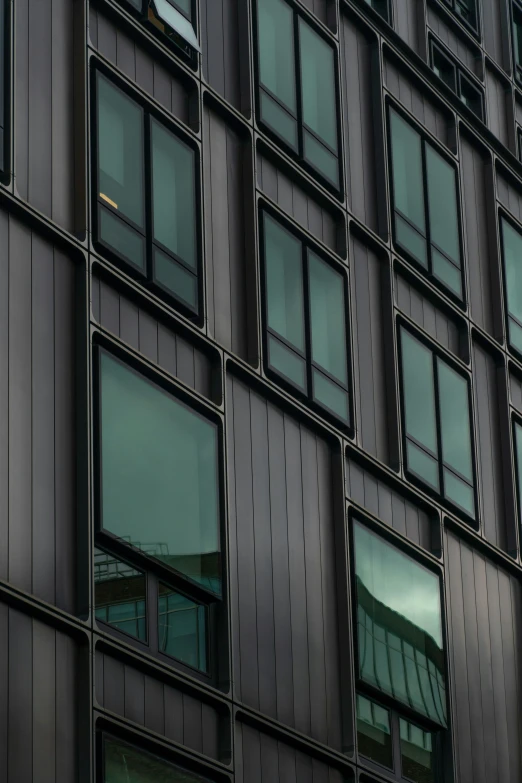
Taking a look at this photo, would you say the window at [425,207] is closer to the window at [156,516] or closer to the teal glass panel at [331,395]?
the teal glass panel at [331,395]

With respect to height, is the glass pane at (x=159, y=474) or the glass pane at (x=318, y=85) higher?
the glass pane at (x=318, y=85)

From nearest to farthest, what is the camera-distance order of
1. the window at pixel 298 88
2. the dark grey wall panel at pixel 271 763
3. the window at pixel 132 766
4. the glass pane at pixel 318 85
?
the window at pixel 132 766, the dark grey wall panel at pixel 271 763, the window at pixel 298 88, the glass pane at pixel 318 85

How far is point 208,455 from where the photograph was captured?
72.0 ft

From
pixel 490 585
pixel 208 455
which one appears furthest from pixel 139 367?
pixel 490 585

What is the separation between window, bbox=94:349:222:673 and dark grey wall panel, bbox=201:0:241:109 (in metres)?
5.56

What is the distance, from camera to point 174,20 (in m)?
23.9

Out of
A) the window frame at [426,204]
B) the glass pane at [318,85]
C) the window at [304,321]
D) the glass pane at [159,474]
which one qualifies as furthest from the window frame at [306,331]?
the window frame at [426,204]

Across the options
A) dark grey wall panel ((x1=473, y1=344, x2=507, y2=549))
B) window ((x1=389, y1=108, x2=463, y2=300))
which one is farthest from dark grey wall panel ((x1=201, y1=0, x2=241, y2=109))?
dark grey wall panel ((x1=473, y1=344, x2=507, y2=549))

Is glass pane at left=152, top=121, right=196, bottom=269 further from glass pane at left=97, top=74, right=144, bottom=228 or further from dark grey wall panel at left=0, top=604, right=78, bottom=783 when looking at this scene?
dark grey wall panel at left=0, top=604, right=78, bottom=783

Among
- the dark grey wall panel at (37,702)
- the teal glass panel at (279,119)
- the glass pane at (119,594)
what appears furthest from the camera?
the teal glass panel at (279,119)

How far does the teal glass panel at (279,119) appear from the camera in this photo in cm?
2583

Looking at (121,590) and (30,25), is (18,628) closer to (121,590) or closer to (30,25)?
(121,590)

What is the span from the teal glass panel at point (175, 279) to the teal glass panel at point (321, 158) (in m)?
4.49

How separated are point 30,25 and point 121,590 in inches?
271
